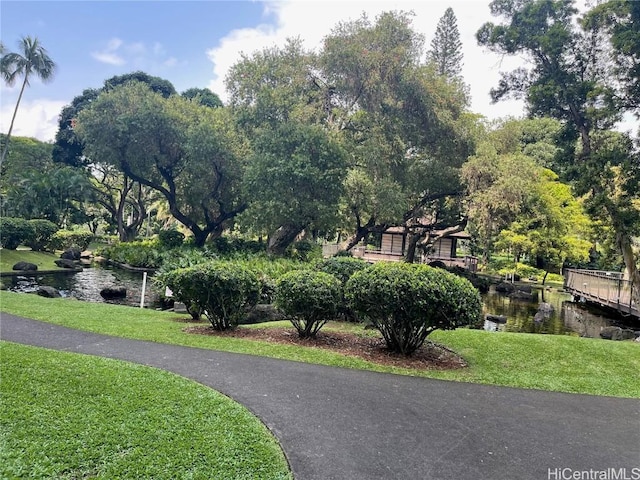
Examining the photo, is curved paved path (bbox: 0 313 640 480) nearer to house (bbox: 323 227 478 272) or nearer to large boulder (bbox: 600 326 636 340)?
large boulder (bbox: 600 326 636 340)

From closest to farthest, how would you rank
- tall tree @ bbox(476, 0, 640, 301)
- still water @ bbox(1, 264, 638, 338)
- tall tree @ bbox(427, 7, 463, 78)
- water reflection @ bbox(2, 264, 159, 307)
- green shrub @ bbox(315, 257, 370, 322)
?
green shrub @ bbox(315, 257, 370, 322) < tall tree @ bbox(476, 0, 640, 301) < still water @ bbox(1, 264, 638, 338) < water reflection @ bbox(2, 264, 159, 307) < tall tree @ bbox(427, 7, 463, 78)

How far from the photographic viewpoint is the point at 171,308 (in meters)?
13.0

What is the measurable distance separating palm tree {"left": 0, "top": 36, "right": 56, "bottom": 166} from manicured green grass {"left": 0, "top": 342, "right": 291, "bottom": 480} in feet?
81.0

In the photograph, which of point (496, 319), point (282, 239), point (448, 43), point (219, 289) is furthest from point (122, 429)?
point (448, 43)

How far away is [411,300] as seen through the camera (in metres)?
6.43

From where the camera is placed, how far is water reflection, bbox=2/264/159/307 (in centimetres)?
1402

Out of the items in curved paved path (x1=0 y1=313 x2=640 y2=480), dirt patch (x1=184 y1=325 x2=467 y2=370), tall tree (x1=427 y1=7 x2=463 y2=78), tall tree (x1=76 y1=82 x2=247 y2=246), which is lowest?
curved paved path (x1=0 y1=313 x2=640 y2=480)

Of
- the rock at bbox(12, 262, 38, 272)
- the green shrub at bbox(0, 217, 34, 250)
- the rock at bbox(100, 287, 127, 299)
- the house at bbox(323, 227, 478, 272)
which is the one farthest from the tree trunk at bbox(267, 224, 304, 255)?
the green shrub at bbox(0, 217, 34, 250)

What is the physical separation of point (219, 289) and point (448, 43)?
4115cm

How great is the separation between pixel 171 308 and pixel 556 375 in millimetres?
10417

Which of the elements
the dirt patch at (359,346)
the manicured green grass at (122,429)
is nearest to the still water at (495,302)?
the dirt patch at (359,346)

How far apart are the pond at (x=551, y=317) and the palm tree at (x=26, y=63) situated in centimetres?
2648

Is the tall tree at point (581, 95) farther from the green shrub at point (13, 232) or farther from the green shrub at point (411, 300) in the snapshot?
the green shrub at point (13, 232)

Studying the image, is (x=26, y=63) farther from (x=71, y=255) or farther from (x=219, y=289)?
(x=219, y=289)
